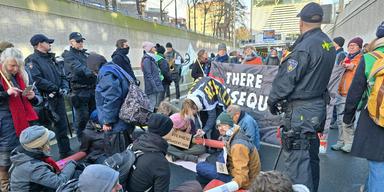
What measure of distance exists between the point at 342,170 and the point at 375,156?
1.70 meters

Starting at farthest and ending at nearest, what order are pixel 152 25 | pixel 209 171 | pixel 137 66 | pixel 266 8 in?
pixel 266 8 → pixel 152 25 → pixel 137 66 → pixel 209 171

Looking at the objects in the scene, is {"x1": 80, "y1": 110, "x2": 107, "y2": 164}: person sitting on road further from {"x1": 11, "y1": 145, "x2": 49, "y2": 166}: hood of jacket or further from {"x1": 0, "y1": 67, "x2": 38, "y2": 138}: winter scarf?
{"x1": 11, "y1": 145, "x2": 49, "y2": 166}: hood of jacket

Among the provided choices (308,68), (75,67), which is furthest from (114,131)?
(308,68)

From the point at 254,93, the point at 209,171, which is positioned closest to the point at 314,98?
the point at 209,171

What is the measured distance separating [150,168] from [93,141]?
6.24 feet

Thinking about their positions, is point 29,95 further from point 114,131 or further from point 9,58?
point 114,131

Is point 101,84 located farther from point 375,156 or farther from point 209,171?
point 375,156

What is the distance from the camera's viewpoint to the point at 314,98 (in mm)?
2281

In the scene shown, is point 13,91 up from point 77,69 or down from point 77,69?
down

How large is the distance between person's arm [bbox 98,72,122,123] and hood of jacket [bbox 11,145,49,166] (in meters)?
0.85

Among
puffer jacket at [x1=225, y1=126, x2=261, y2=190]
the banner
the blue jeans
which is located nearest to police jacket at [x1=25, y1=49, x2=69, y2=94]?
puffer jacket at [x1=225, y1=126, x2=261, y2=190]

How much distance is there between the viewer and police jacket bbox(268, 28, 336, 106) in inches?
86.4

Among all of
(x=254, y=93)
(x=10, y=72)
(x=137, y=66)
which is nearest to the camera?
(x=10, y=72)

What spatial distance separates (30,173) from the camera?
2072 mm
